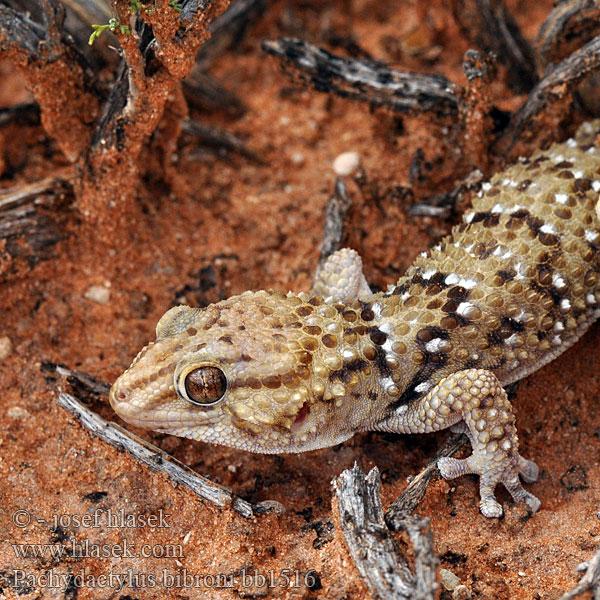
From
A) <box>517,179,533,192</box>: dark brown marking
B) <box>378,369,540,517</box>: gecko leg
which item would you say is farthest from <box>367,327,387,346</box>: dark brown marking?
<box>517,179,533,192</box>: dark brown marking

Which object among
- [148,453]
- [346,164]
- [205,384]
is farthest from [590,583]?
[346,164]

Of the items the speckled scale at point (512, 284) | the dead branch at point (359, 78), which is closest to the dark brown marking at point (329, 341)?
the speckled scale at point (512, 284)

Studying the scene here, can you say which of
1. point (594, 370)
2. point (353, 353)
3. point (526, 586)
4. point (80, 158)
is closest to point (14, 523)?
point (353, 353)

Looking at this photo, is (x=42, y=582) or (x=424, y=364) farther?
(x=424, y=364)

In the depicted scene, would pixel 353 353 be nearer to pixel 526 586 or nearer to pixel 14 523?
pixel 526 586

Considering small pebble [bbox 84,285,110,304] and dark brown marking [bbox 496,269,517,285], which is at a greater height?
small pebble [bbox 84,285,110,304]

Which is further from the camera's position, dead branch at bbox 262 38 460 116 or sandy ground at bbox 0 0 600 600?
dead branch at bbox 262 38 460 116

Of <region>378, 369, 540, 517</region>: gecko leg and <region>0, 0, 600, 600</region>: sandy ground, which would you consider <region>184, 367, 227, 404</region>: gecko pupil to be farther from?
<region>378, 369, 540, 517</region>: gecko leg
